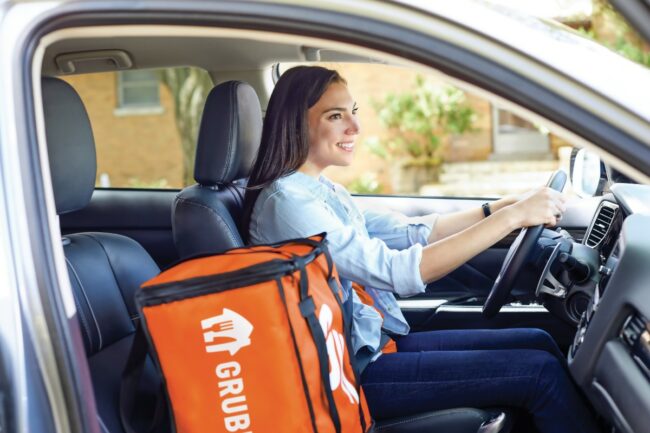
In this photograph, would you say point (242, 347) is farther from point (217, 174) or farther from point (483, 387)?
point (217, 174)

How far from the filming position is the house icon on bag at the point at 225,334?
1404 millimetres

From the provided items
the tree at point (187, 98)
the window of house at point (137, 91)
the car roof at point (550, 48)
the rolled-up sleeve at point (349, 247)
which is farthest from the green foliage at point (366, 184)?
the car roof at point (550, 48)

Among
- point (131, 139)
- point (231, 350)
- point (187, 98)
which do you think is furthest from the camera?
point (131, 139)

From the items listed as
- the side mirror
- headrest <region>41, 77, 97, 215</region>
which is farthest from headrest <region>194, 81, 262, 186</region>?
the side mirror

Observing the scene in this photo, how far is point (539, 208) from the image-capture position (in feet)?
6.53

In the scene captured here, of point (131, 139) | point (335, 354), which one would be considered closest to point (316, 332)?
point (335, 354)

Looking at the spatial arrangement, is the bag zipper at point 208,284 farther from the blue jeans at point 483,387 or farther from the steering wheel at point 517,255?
the steering wheel at point 517,255

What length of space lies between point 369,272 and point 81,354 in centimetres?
78

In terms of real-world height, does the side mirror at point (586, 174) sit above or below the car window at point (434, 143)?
above


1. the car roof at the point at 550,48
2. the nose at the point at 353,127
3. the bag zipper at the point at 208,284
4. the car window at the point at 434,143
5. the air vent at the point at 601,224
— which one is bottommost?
the car window at the point at 434,143

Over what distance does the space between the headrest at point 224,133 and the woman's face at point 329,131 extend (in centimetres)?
27

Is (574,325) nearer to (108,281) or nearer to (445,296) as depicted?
(445,296)

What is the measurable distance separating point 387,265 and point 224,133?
69 cm

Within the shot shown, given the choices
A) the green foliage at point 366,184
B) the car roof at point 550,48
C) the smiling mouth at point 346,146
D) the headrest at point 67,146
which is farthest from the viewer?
the green foliage at point 366,184
